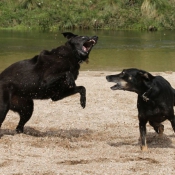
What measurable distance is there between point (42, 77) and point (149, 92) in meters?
1.68

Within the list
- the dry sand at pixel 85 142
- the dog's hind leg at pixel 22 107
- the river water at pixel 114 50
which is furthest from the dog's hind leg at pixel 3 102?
the river water at pixel 114 50

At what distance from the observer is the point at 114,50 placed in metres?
23.9

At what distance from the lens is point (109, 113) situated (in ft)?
31.4

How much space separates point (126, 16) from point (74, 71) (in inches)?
1273

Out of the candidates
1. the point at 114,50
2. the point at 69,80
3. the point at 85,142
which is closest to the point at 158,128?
the point at 85,142

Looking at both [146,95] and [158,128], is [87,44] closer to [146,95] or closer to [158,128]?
[146,95]

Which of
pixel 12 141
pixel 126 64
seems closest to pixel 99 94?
pixel 12 141

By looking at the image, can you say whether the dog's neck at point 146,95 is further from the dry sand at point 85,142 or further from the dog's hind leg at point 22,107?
the dog's hind leg at point 22,107

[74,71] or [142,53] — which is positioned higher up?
[74,71]

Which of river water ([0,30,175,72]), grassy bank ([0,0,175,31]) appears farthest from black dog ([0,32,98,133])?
grassy bank ([0,0,175,31])

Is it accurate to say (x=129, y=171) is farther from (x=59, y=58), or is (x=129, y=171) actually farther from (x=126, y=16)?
(x=126, y=16)

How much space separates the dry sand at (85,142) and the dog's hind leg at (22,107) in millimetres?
233

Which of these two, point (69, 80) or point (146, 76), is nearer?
point (146, 76)

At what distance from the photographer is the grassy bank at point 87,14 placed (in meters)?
37.7
